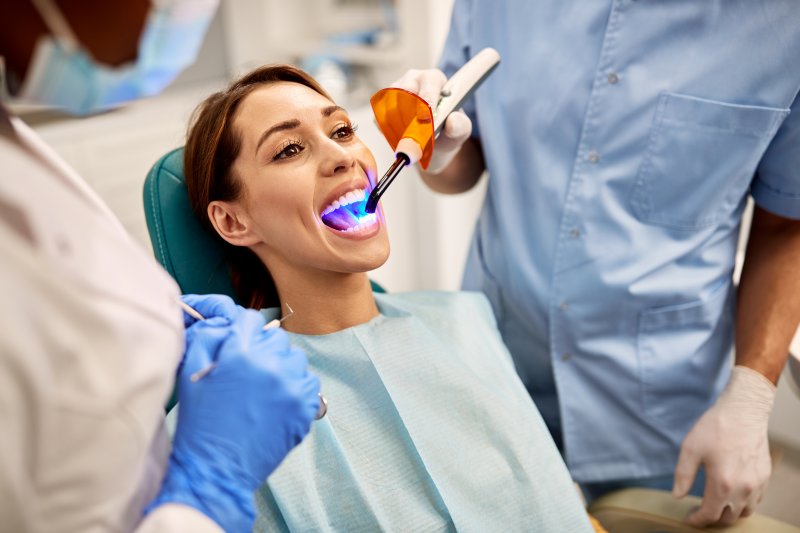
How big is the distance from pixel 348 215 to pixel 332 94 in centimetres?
154

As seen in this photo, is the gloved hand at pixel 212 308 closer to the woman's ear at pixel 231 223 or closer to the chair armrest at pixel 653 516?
the woman's ear at pixel 231 223

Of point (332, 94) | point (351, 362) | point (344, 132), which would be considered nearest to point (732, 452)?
point (351, 362)

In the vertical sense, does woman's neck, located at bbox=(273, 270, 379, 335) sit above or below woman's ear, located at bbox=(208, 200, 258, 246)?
below

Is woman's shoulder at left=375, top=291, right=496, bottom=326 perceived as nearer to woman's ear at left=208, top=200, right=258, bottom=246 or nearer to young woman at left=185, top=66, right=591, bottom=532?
young woman at left=185, top=66, right=591, bottom=532

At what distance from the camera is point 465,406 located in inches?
48.3

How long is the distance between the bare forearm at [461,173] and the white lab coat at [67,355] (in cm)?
99

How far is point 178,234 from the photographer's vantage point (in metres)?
1.28

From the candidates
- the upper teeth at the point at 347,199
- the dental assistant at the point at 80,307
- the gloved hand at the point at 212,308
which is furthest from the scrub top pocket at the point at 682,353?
the dental assistant at the point at 80,307

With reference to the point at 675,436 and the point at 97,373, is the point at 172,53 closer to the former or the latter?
the point at 97,373

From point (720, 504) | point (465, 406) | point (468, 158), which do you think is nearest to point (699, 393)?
point (720, 504)

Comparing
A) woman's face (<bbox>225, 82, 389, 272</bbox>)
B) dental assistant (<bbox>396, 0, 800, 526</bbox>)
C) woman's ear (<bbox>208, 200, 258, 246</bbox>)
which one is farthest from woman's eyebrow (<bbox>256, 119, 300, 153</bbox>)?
dental assistant (<bbox>396, 0, 800, 526</bbox>)

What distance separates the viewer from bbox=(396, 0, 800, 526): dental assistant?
1224 mm

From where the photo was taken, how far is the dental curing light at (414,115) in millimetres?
1084

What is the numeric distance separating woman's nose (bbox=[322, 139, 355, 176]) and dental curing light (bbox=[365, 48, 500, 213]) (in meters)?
0.08
